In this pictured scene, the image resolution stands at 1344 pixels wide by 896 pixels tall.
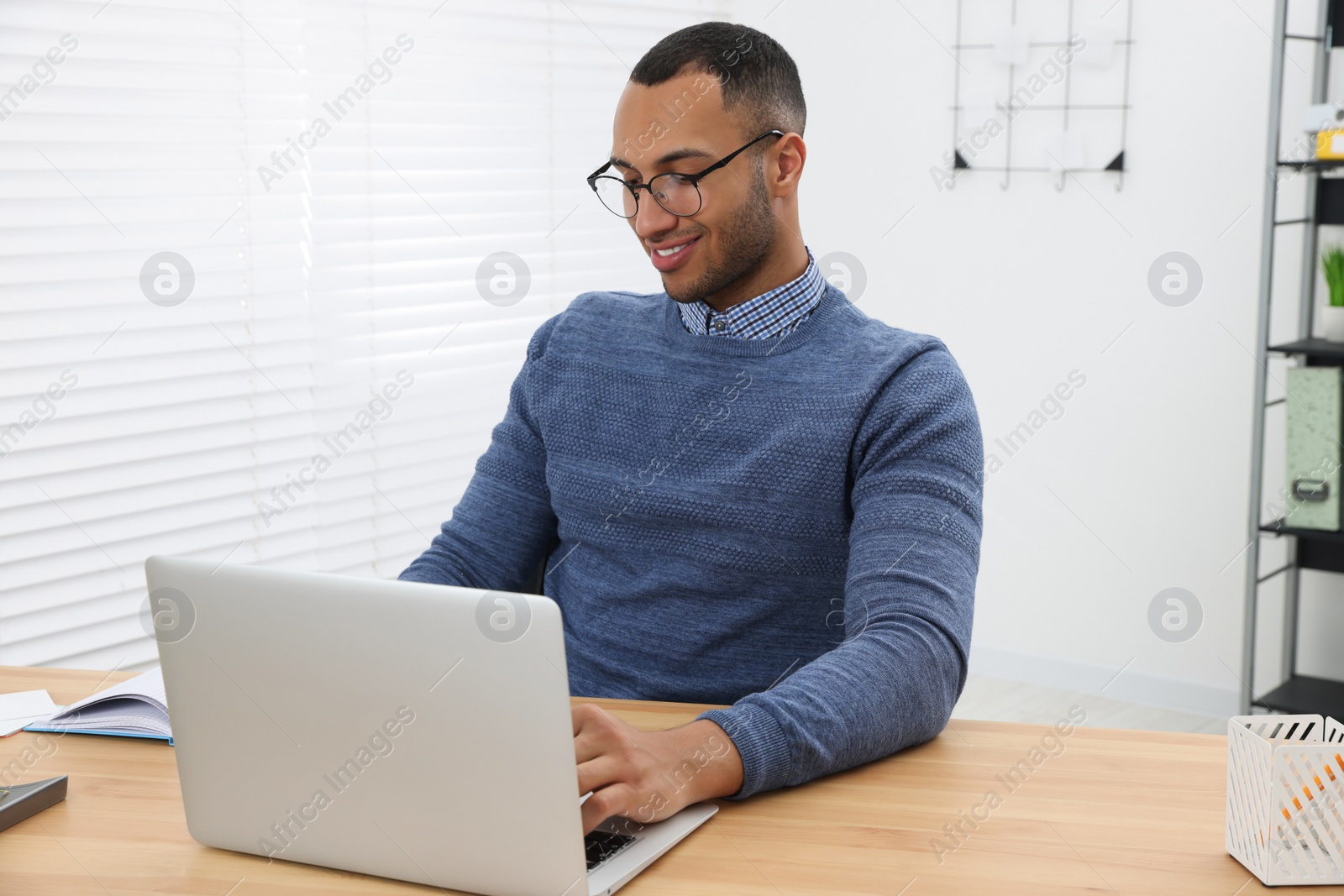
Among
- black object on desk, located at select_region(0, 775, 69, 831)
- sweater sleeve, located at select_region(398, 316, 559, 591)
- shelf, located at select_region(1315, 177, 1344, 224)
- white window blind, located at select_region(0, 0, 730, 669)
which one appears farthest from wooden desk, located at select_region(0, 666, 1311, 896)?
shelf, located at select_region(1315, 177, 1344, 224)

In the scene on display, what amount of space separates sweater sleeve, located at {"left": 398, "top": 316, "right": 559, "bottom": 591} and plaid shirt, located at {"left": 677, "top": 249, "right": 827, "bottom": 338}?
26cm

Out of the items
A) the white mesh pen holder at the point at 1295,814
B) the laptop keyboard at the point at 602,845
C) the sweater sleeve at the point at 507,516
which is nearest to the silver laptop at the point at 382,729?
the laptop keyboard at the point at 602,845

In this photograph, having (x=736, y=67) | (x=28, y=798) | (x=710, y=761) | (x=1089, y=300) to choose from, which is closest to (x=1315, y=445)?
(x=1089, y=300)

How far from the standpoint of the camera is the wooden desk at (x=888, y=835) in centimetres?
92

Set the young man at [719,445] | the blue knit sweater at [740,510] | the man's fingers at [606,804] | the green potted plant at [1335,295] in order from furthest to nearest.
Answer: the green potted plant at [1335,295] < the young man at [719,445] < the blue knit sweater at [740,510] < the man's fingers at [606,804]

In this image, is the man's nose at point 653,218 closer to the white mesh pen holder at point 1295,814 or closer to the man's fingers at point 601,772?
the man's fingers at point 601,772

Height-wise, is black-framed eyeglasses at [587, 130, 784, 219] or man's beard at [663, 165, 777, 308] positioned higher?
black-framed eyeglasses at [587, 130, 784, 219]

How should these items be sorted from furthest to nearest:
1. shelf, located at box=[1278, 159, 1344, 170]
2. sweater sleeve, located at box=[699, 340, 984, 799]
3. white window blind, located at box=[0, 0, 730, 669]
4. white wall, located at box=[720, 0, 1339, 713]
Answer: white wall, located at box=[720, 0, 1339, 713]
shelf, located at box=[1278, 159, 1344, 170]
white window blind, located at box=[0, 0, 730, 669]
sweater sleeve, located at box=[699, 340, 984, 799]

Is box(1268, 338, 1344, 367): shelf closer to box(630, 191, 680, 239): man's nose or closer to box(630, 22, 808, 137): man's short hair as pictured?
box(630, 22, 808, 137): man's short hair

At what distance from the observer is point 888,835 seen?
99cm

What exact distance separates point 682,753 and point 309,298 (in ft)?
5.99

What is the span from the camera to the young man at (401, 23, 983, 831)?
1322 mm

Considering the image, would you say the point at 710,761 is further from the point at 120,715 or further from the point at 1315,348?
the point at 1315,348

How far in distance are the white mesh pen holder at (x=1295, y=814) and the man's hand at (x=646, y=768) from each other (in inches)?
15.3
